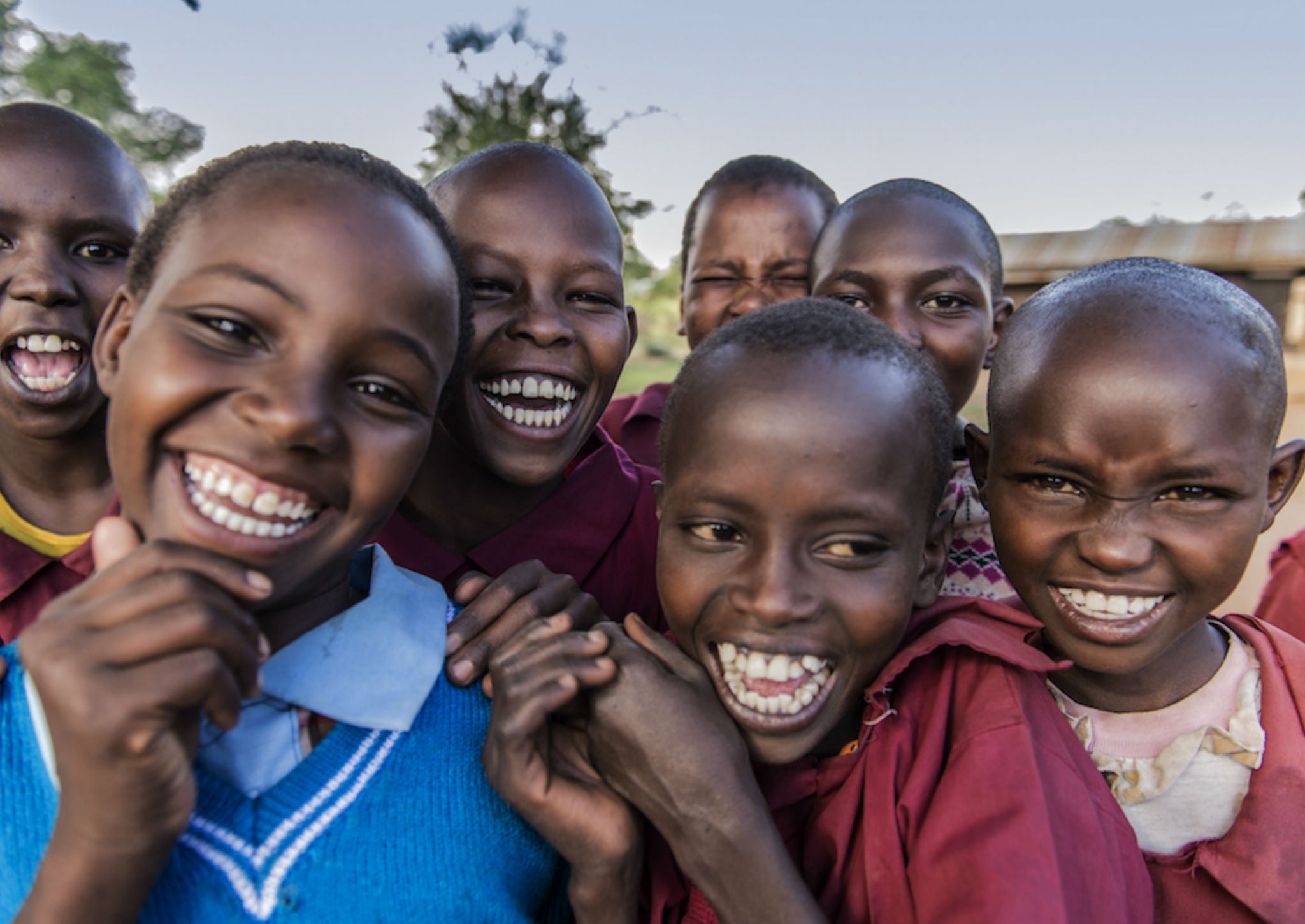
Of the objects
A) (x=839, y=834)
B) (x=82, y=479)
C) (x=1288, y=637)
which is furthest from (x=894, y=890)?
(x=82, y=479)

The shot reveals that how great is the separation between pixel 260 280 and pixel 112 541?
362mm

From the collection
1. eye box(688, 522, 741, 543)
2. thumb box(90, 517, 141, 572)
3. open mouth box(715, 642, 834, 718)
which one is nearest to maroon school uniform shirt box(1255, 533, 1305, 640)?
open mouth box(715, 642, 834, 718)

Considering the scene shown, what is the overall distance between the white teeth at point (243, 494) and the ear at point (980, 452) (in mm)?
1319

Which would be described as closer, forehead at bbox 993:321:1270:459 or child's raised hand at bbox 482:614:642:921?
child's raised hand at bbox 482:614:642:921

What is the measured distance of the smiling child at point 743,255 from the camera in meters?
3.17

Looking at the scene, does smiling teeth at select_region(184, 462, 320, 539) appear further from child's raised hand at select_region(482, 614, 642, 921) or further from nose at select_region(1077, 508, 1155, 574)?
nose at select_region(1077, 508, 1155, 574)

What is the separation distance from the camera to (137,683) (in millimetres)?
897

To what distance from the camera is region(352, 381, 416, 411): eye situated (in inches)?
48.1

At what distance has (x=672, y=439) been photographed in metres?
1.55

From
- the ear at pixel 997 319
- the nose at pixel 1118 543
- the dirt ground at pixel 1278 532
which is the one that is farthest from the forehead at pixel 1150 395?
the dirt ground at pixel 1278 532

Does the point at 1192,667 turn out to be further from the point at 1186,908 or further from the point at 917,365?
the point at 917,365

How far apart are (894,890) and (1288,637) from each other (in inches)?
39.4

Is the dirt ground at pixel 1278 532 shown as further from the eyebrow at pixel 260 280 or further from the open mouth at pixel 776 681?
the eyebrow at pixel 260 280

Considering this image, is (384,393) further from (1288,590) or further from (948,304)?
(1288,590)
